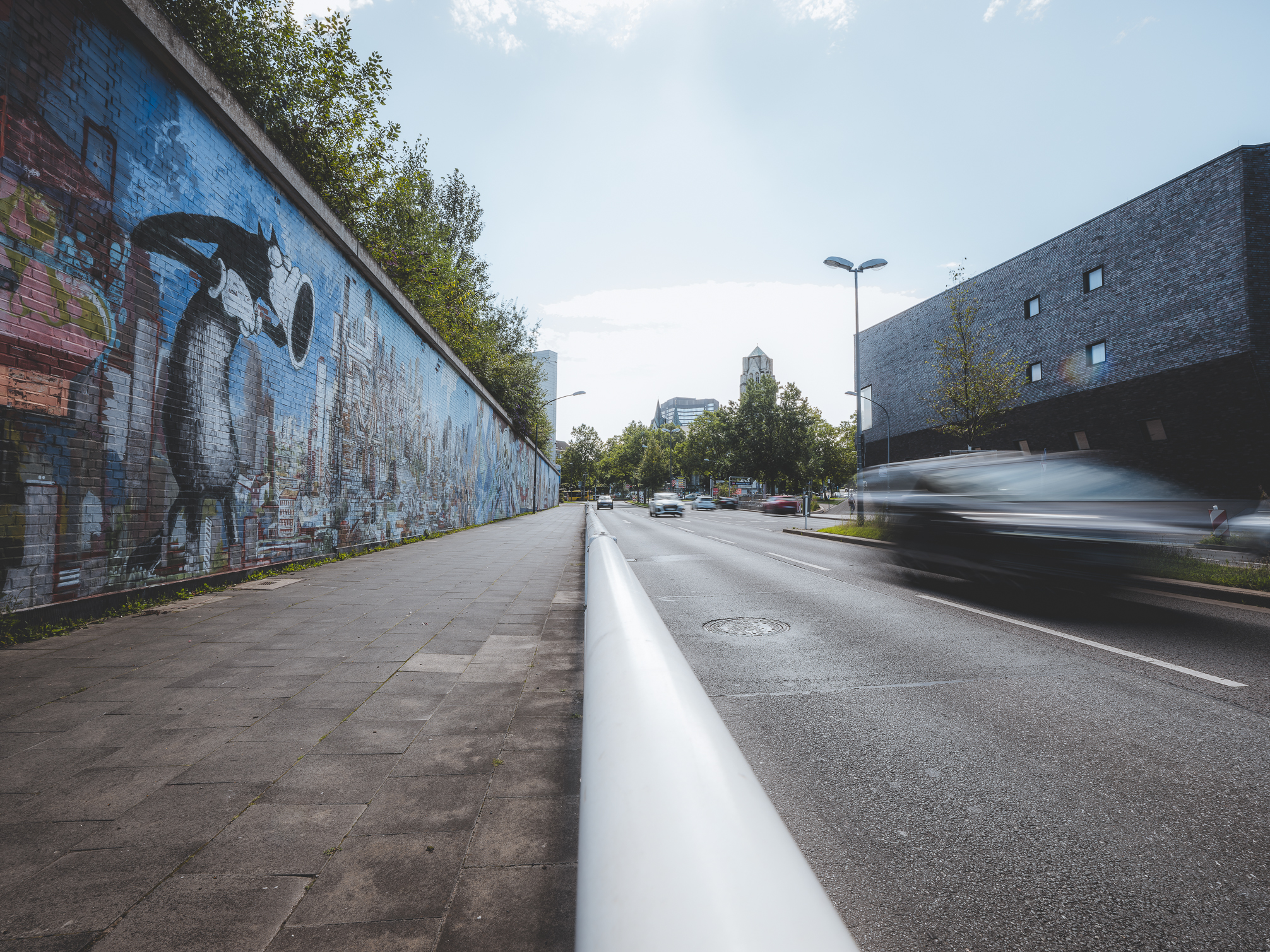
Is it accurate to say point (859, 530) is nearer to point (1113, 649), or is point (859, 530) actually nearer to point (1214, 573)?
point (1214, 573)

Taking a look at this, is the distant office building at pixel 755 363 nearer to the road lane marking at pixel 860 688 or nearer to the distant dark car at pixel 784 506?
the distant dark car at pixel 784 506

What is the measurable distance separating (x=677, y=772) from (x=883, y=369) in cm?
4062

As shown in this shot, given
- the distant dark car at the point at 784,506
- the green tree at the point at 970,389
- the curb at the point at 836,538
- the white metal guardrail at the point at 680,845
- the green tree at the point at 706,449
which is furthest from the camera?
the green tree at the point at 706,449

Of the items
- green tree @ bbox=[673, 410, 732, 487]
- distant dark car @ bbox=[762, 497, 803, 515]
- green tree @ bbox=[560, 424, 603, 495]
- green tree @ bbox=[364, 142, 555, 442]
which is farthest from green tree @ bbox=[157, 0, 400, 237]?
green tree @ bbox=[560, 424, 603, 495]

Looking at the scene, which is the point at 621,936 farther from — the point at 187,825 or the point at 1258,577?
the point at 1258,577

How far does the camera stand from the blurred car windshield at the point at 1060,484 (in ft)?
21.1

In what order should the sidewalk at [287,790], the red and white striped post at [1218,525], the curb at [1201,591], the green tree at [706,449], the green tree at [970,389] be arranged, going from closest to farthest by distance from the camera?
the sidewalk at [287,790] < the red and white striped post at [1218,525] < the curb at [1201,591] < the green tree at [970,389] < the green tree at [706,449]

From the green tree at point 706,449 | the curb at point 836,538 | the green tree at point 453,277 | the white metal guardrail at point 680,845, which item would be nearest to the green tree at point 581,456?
the green tree at point 706,449

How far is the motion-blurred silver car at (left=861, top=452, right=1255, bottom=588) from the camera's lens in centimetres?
571

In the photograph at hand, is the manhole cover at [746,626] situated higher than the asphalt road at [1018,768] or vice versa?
the asphalt road at [1018,768]

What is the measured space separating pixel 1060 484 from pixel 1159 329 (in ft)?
63.5

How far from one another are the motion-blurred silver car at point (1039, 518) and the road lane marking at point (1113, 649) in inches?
28.0

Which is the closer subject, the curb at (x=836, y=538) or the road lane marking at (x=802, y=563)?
the road lane marking at (x=802, y=563)

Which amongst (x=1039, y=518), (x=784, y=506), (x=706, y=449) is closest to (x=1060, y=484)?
(x=1039, y=518)
